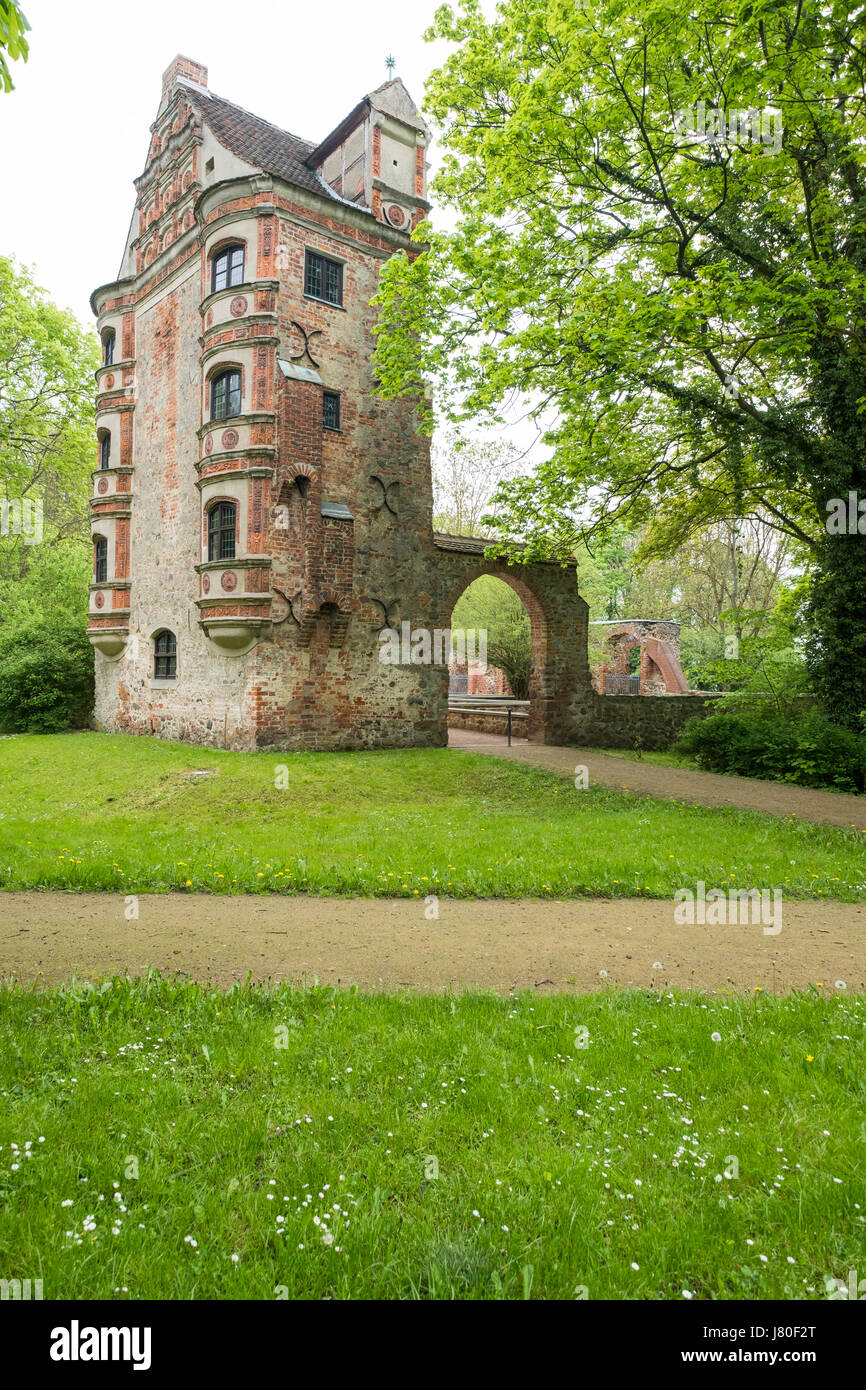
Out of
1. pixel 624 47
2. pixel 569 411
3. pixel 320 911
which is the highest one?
pixel 624 47

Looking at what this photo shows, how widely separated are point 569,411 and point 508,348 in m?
1.82

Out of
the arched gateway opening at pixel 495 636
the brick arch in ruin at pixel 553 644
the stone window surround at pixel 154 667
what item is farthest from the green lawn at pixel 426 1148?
the arched gateway opening at pixel 495 636

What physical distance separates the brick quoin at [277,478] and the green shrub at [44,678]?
1466mm

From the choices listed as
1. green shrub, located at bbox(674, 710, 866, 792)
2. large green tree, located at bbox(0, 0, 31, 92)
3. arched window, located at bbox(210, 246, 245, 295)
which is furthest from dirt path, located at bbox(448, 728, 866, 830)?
arched window, located at bbox(210, 246, 245, 295)

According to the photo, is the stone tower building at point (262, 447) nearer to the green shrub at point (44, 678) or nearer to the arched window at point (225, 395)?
the arched window at point (225, 395)

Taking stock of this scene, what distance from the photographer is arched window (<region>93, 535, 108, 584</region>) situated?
72.8 ft

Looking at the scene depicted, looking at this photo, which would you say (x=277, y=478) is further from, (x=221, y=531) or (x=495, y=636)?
(x=495, y=636)

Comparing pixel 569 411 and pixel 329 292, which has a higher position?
pixel 329 292

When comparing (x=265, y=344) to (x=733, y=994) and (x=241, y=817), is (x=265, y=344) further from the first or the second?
(x=733, y=994)

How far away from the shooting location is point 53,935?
18.5 feet

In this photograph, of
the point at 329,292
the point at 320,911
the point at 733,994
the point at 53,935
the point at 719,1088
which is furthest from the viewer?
the point at 329,292

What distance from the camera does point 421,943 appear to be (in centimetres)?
564

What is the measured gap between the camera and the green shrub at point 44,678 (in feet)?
74.0
